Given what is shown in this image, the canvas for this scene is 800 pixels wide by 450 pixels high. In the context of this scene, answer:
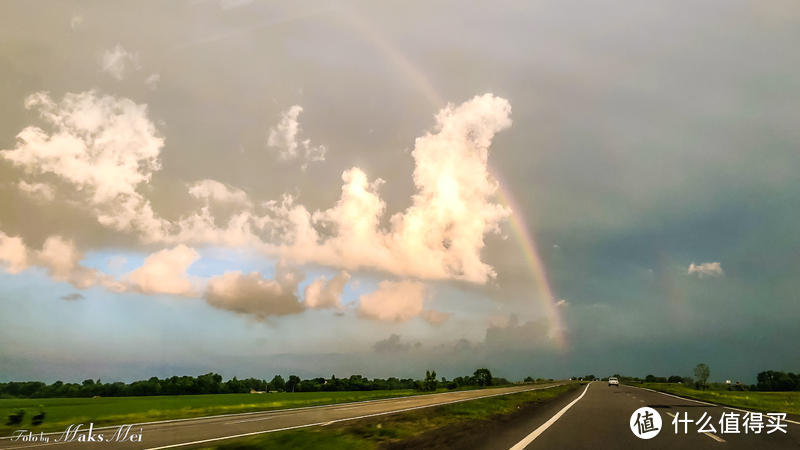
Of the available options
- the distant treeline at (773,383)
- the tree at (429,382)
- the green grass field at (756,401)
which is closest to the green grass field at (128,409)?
the green grass field at (756,401)

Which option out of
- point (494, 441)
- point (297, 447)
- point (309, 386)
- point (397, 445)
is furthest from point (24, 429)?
point (309, 386)

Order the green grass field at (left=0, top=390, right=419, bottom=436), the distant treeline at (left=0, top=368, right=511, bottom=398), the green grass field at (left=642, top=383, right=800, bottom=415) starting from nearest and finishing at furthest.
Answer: the green grass field at (left=642, top=383, right=800, bottom=415) < the green grass field at (left=0, top=390, right=419, bottom=436) < the distant treeline at (left=0, top=368, right=511, bottom=398)

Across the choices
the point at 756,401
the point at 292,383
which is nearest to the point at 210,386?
the point at 292,383

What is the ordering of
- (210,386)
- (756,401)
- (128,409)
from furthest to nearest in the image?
(210,386), (128,409), (756,401)

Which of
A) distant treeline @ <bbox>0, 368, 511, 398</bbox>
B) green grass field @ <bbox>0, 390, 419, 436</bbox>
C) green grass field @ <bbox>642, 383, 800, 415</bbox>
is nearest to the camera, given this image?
green grass field @ <bbox>642, 383, 800, 415</bbox>

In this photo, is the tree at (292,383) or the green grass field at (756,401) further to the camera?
the tree at (292,383)

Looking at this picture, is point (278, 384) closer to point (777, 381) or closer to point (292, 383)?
point (292, 383)

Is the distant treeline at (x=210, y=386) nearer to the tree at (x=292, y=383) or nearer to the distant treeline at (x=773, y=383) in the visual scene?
the tree at (x=292, y=383)

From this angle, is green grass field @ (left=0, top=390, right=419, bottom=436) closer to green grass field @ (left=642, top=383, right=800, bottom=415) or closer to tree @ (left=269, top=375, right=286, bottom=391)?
green grass field @ (left=642, top=383, right=800, bottom=415)

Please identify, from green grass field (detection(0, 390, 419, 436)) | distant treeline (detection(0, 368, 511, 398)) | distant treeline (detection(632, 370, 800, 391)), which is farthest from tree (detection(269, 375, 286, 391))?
distant treeline (detection(632, 370, 800, 391))

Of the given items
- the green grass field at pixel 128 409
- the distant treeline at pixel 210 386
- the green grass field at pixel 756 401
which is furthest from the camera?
the distant treeline at pixel 210 386

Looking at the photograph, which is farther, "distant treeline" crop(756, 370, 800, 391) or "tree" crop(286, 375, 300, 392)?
"tree" crop(286, 375, 300, 392)

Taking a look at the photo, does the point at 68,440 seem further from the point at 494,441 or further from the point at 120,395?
the point at 120,395

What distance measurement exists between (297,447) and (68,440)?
44.3 ft
